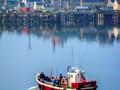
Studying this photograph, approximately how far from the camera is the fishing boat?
2389cm

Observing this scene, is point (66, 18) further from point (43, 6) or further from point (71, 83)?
point (71, 83)

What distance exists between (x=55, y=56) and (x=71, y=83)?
13.1 meters

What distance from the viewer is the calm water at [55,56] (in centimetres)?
2887

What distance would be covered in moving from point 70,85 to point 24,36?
99.1 ft

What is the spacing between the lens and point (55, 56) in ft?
122

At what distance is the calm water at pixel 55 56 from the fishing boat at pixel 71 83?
1.70 m

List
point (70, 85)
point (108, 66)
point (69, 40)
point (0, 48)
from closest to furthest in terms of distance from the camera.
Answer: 1. point (70, 85)
2. point (108, 66)
3. point (0, 48)
4. point (69, 40)

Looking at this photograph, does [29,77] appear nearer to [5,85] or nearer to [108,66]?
[5,85]

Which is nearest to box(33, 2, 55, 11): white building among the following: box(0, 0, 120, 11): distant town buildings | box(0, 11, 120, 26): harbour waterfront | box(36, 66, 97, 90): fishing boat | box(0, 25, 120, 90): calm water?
box(0, 0, 120, 11): distant town buildings

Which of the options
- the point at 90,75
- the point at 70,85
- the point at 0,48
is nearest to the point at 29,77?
the point at 90,75

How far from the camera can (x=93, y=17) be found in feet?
263

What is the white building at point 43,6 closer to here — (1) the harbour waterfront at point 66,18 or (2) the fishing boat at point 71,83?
(1) the harbour waterfront at point 66,18

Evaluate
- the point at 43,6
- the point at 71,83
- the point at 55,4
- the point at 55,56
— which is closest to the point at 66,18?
the point at 43,6

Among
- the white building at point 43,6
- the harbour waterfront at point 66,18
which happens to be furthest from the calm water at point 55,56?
the white building at point 43,6
